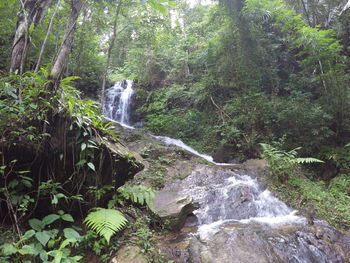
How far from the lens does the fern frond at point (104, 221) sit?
245 centimetres

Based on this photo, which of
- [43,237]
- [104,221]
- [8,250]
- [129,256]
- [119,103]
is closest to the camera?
[8,250]

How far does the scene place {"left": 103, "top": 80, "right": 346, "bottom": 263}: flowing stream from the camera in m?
3.34

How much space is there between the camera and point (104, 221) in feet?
8.34

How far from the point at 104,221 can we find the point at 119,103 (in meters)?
11.2

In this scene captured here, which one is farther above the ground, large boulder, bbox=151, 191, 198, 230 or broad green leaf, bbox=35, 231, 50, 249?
broad green leaf, bbox=35, 231, 50, 249

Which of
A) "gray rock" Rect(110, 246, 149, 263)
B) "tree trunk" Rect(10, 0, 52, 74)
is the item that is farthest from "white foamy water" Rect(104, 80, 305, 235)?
"tree trunk" Rect(10, 0, 52, 74)

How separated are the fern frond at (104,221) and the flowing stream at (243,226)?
114 cm

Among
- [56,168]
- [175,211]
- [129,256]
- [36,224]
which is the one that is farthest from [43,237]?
[175,211]

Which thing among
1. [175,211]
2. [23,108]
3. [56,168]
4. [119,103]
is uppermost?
[119,103]

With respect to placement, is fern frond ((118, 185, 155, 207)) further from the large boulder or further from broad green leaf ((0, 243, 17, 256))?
broad green leaf ((0, 243, 17, 256))

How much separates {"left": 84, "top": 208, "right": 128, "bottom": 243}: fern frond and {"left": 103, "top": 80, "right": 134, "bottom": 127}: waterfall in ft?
33.2

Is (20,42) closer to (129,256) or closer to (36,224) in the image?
(36,224)

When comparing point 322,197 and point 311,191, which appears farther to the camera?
point 311,191

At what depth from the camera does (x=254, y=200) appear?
5094 mm
